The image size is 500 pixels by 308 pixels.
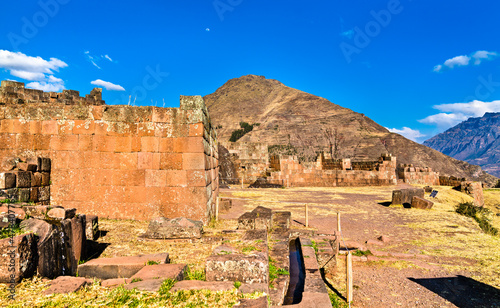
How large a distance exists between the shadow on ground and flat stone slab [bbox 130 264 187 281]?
4.47 metres

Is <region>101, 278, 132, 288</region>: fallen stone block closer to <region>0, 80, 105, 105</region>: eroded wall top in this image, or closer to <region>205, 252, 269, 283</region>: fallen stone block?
<region>205, 252, 269, 283</region>: fallen stone block

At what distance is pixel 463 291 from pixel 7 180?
9.73 meters

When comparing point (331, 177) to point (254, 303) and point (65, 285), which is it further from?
point (65, 285)

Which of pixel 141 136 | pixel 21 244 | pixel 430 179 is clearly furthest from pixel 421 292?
pixel 430 179

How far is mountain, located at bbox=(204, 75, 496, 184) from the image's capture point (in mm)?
77125

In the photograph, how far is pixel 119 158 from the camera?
318 inches

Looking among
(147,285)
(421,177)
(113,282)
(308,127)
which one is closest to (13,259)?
(113,282)

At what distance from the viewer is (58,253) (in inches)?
152

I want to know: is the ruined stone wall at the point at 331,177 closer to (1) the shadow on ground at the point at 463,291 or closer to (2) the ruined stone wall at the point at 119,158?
A: (2) the ruined stone wall at the point at 119,158

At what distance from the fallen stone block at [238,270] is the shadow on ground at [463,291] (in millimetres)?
3385

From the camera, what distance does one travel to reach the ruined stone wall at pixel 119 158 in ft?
26.3

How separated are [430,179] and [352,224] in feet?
82.8

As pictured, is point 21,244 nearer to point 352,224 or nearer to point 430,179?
point 352,224

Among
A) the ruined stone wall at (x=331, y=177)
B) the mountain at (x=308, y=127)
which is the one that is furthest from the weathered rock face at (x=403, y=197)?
the mountain at (x=308, y=127)
